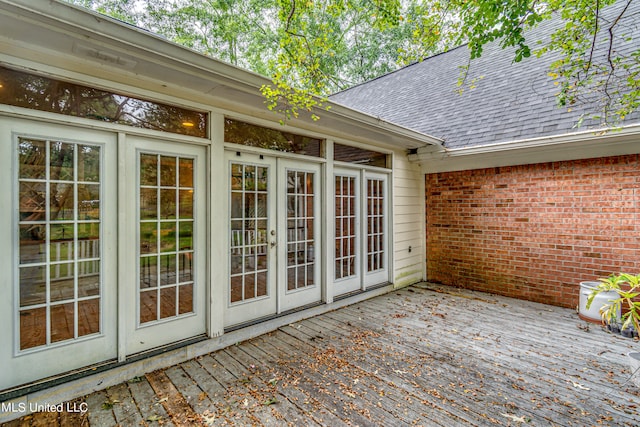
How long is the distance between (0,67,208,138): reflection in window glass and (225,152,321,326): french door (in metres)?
0.55

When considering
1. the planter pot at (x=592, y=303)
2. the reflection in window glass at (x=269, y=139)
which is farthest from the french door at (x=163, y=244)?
the planter pot at (x=592, y=303)

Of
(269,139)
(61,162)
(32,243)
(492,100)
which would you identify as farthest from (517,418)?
(492,100)

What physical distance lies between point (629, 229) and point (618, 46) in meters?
2.91

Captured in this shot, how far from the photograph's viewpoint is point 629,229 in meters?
3.81

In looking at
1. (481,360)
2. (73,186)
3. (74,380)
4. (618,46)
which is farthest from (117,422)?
(618,46)

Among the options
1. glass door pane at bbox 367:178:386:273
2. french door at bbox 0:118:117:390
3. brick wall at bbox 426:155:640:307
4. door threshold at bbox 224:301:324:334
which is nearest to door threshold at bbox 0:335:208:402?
french door at bbox 0:118:117:390

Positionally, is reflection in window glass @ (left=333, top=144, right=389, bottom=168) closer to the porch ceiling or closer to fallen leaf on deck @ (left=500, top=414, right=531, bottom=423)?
the porch ceiling

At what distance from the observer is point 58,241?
227cm

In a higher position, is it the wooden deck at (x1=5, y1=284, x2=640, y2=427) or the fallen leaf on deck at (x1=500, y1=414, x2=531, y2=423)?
the wooden deck at (x1=5, y1=284, x2=640, y2=427)

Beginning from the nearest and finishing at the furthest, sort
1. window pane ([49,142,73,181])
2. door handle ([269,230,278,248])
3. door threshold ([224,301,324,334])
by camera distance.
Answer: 1. window pane ([49,142,73,181])
2. door threshold ([224,301,324,334])
3. door handle ([269,230,278,248])

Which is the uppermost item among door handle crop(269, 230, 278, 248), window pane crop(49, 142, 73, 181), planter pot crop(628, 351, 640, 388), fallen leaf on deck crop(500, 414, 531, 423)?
window pane crop(49, 142, 73, 181)

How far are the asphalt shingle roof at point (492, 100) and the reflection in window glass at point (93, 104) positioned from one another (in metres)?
4.14

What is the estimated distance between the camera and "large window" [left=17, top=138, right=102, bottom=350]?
84.9 inches

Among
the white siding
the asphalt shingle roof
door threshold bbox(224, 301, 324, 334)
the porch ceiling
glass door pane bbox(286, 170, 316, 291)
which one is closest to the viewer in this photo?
the porch ceiling
